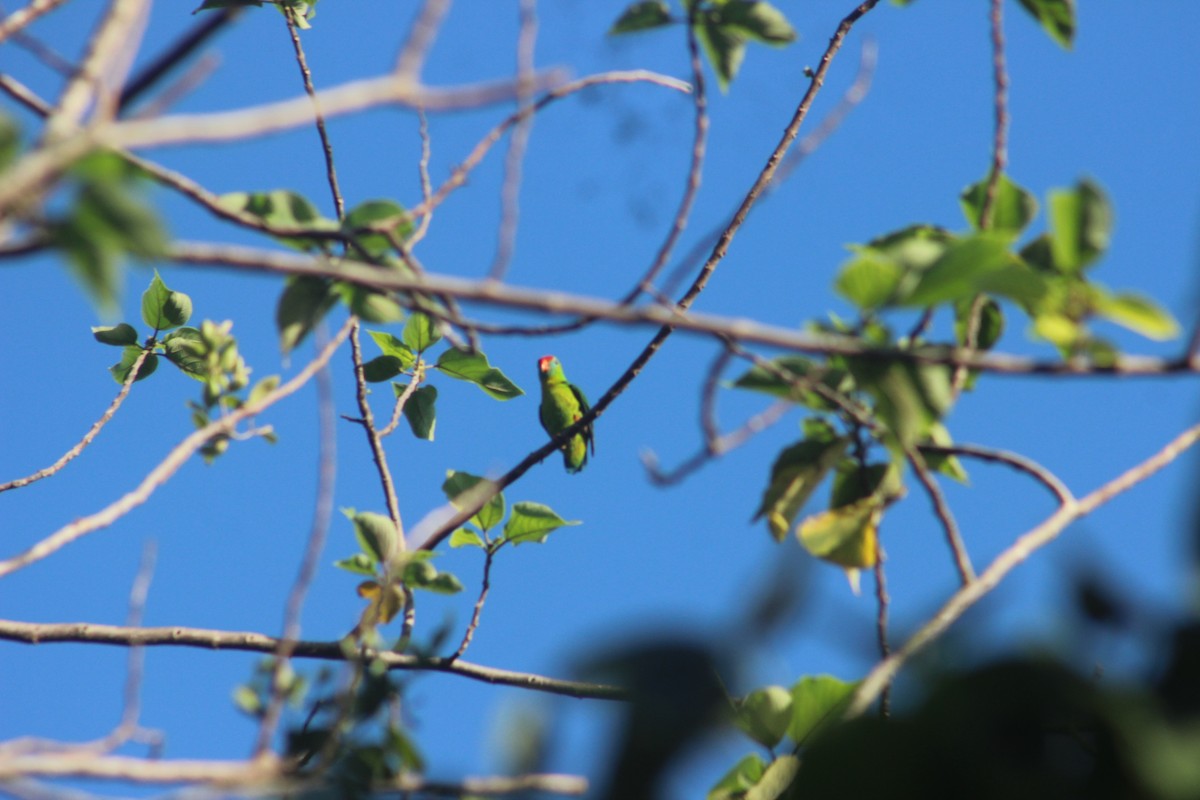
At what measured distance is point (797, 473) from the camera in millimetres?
1359

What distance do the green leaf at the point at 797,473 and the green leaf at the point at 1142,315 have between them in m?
0.40

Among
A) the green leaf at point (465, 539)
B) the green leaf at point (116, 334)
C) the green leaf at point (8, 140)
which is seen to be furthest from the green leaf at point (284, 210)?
the green leaf at point (116, 334)

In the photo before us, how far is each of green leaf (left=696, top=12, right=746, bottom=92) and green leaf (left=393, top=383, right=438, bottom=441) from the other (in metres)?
1.06

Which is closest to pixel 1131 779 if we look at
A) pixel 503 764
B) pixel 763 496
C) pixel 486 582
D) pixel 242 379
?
pixel 503 764

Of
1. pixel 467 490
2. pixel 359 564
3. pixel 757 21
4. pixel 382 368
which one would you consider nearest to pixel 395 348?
pixel 382 368

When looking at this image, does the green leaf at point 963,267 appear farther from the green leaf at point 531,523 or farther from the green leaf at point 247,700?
the green leaf at point 247,700

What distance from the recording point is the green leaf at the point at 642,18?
5.29 ft

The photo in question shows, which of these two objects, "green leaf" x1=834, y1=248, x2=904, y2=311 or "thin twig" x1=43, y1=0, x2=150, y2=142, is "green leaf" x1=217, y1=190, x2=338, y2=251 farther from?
"green leaf" x1=834, y1=248, x2=904, y2=311

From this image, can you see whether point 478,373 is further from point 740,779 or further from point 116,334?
point 740,779

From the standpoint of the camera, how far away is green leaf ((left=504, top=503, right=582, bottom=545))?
2131 millimetres

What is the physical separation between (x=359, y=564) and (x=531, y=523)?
1.34ft

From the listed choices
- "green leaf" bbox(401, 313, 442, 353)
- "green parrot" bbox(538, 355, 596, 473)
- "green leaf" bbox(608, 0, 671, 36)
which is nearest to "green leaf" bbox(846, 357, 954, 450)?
"green leaf" bbox(608, 0, 671, 36)

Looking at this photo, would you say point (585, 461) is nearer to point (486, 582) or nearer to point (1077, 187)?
point (486, 582)

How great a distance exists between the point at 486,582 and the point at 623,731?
1.40 m
